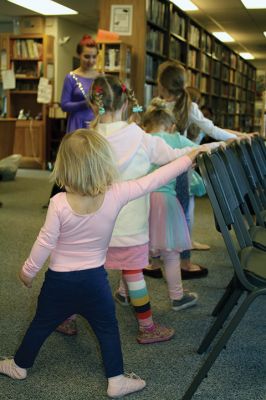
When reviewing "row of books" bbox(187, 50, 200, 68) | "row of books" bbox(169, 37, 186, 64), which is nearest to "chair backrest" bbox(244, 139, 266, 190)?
"row of books" bbox(169, 37, 186, 64)

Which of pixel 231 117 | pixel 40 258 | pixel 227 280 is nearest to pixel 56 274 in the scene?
pixel 40 258

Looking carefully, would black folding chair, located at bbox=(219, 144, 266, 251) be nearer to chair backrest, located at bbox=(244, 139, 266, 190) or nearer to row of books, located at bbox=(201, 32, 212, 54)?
chair backrest, located at bbox=(244, 139, 266, 190)

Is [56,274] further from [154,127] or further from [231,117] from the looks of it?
[231,117]

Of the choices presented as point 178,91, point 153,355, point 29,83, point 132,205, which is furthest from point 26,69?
point 153,355

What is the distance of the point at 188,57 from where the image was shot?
782 cm

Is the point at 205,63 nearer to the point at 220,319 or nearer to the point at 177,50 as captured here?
the point at 177,50

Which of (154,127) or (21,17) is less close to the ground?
(21,17)

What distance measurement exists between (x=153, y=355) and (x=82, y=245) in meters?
0.59

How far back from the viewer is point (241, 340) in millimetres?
2088

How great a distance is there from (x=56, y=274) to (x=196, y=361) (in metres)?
0.65

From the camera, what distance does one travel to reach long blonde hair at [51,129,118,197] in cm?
158

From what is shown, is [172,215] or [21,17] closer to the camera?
[172,215]

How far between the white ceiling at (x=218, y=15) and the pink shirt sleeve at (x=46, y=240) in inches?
275

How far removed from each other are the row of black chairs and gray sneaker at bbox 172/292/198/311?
0.14 metres
